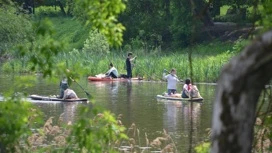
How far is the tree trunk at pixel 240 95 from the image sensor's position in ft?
15.9

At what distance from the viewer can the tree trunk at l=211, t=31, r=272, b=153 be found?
15.9ft

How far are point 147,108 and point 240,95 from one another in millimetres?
23480

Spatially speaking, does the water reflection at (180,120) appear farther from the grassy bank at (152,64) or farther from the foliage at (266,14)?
the foliage at (266,14)

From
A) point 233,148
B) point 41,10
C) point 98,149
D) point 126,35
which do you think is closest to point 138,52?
point 126,35

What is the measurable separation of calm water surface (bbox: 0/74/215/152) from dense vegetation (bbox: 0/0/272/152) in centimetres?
177

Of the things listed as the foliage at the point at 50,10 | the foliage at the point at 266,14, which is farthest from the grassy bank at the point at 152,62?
the foliage at the point at 50,10

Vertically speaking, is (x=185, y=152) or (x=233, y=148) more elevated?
(x=233, y=148)

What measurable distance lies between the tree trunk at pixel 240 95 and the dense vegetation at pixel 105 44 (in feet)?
6.32

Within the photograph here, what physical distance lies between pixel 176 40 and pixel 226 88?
5535 cm

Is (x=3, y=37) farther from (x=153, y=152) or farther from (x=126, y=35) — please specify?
(x=153, y=152)

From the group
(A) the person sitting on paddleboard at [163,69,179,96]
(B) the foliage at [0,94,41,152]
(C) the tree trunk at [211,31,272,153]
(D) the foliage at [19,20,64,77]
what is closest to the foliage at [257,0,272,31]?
(D) the foliage at [19,20,64,77]

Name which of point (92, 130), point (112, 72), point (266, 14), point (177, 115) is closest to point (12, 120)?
point (92, 130)

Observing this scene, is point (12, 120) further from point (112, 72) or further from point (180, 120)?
point (112, 72)

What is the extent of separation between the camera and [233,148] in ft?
16.2
